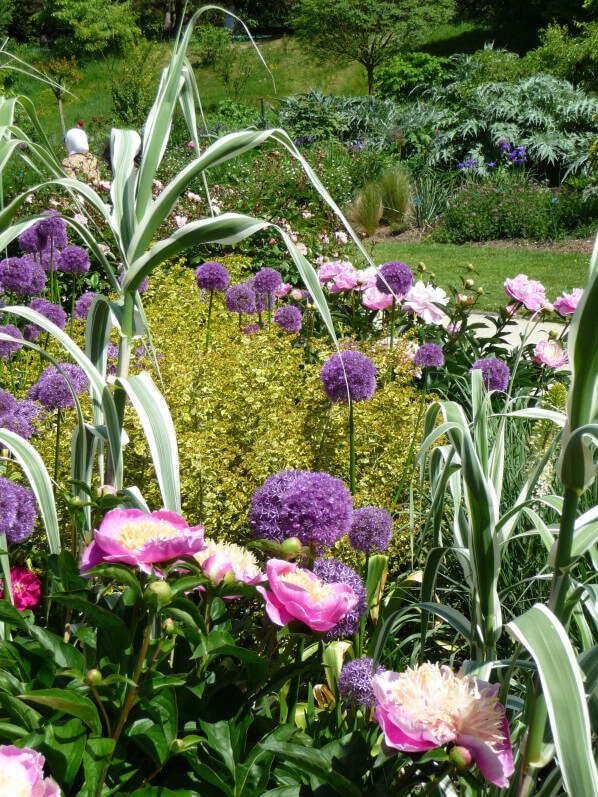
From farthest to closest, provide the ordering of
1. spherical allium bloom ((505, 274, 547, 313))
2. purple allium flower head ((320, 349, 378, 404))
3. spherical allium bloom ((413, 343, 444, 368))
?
spherical allium bloom ((505, 274, 547, 313))
spherical allium bloom ((413, 343, 444, 368))
purple allium flower head ((320, 349, 378, 404))

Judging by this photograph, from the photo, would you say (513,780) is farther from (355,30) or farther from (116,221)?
(355,30)

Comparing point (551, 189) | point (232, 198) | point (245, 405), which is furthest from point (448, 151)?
point (245, 405)

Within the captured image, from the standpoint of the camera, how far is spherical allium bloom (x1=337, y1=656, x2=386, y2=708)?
45.9 inches

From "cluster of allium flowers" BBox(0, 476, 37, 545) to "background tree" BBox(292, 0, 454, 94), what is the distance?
21.7 m

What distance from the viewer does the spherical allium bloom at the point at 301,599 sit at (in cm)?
91

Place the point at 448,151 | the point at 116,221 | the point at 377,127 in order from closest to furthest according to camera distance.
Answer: the point at 116,221 < the point at 448,151 < the point at 377,127

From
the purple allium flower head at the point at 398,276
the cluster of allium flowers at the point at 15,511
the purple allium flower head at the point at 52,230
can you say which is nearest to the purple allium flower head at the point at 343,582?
the cluster of allium flowers at the point at 15,511

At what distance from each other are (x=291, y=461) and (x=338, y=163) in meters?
9.61

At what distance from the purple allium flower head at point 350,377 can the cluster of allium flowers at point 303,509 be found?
522 mm

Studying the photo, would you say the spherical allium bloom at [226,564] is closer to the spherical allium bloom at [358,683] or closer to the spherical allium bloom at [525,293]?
the spherical allium bloom at [358,683]

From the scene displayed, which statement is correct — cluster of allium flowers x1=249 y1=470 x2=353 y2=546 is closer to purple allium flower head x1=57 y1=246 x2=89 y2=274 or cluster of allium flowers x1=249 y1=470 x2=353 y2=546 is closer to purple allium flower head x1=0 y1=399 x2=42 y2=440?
purple allium flower head x1=0 y1=399 x2=42 y2=440

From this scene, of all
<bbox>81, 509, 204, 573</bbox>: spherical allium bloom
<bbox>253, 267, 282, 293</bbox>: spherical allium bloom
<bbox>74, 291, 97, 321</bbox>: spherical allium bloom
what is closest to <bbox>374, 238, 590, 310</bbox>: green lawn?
<bbox>253, 267, 282, 293</bbox>: spherical allium bloom

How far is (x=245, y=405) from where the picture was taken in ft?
7.01

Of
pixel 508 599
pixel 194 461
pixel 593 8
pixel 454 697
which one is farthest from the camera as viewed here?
pixel 593 8
